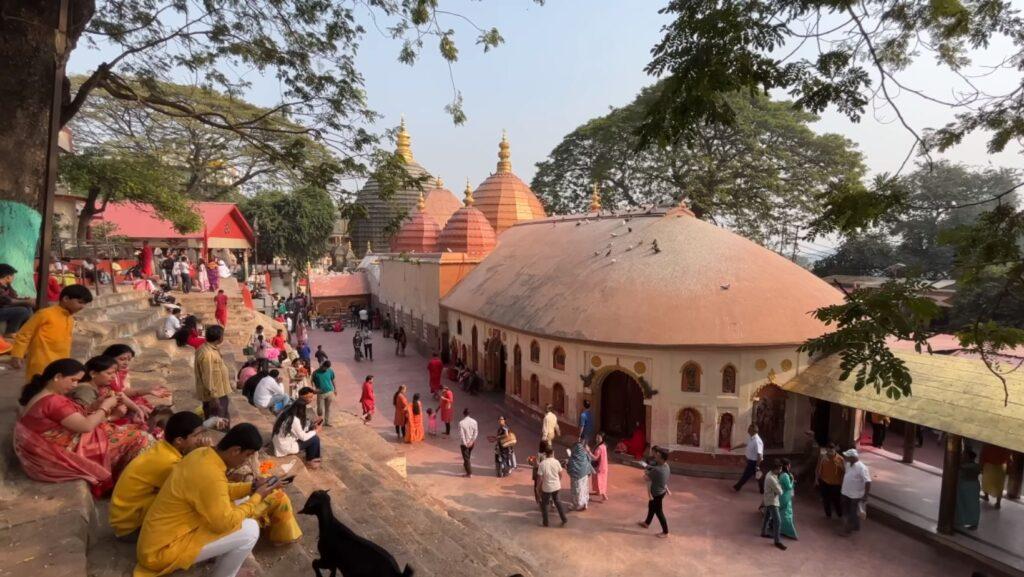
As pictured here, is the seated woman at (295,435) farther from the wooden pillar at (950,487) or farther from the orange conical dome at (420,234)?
the orange conical dome at (420,234)

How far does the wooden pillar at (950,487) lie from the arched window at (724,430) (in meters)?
3.51

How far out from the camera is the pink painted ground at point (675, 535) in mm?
7867

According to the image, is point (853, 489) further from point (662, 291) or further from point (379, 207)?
point (379, 207)

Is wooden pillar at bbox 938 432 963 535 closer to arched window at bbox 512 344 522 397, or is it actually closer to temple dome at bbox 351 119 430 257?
arched window at bbox 512 344 522 397

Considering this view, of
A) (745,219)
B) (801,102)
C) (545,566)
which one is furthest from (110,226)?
(745,219)

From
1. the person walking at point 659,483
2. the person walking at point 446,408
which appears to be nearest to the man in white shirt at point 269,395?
the person walking at point 446,408

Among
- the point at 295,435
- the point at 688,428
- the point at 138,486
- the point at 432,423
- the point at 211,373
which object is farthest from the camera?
the point at 432,423

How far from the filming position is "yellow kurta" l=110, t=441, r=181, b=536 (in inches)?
140

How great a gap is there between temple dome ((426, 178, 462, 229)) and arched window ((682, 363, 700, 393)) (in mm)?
23659

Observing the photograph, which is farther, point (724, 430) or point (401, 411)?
point (401, 411)

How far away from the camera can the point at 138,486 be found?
3.56 meters

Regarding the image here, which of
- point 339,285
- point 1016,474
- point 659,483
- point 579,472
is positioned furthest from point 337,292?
point 1016,474

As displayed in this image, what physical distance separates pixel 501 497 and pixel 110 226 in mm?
16820

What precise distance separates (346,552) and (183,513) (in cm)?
108
